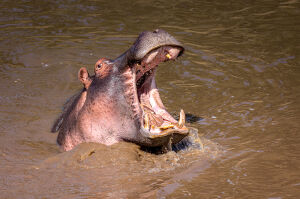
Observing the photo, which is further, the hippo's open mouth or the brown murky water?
the hippo's open mouth

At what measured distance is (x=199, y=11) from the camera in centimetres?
1013

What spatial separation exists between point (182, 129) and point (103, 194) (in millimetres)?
961

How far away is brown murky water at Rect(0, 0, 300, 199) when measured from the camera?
3.89 m

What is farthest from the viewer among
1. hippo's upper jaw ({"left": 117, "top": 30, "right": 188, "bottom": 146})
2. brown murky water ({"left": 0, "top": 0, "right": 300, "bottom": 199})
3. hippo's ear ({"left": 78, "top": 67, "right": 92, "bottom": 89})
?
hippo's ear ({"left": 78, "top": 67, "right": 92, "bottom": 89})

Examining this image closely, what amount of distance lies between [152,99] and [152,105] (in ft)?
0.20

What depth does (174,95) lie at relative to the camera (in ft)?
21.6

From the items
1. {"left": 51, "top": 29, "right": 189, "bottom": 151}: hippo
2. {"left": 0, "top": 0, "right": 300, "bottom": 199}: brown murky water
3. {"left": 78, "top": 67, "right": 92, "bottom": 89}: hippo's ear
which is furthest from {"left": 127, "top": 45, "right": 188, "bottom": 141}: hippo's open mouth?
{"left": 78, "top": 67, "right": 92, "bottom": 89}: hippo's ear

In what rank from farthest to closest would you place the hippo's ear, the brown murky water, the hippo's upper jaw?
1. the hippo's ear
2. the hippo's upper jaw
3. the brown murky water

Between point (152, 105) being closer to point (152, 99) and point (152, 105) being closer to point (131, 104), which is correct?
point (152, 99)

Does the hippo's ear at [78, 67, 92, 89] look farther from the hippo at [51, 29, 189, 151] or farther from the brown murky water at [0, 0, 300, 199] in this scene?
the brown murky water at [0, 0, 300, 199]

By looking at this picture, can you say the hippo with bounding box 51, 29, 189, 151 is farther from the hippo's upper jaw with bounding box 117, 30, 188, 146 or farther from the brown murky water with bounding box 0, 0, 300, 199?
the brown murky water with bounding box 0, 0, 300, 199

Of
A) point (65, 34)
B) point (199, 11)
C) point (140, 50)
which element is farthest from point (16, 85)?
point (199, 11)

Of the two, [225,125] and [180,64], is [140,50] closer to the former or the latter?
[225,125]

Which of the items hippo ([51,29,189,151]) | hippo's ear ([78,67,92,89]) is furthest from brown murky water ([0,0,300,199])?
hippo's ear ([78,67,92,89])
